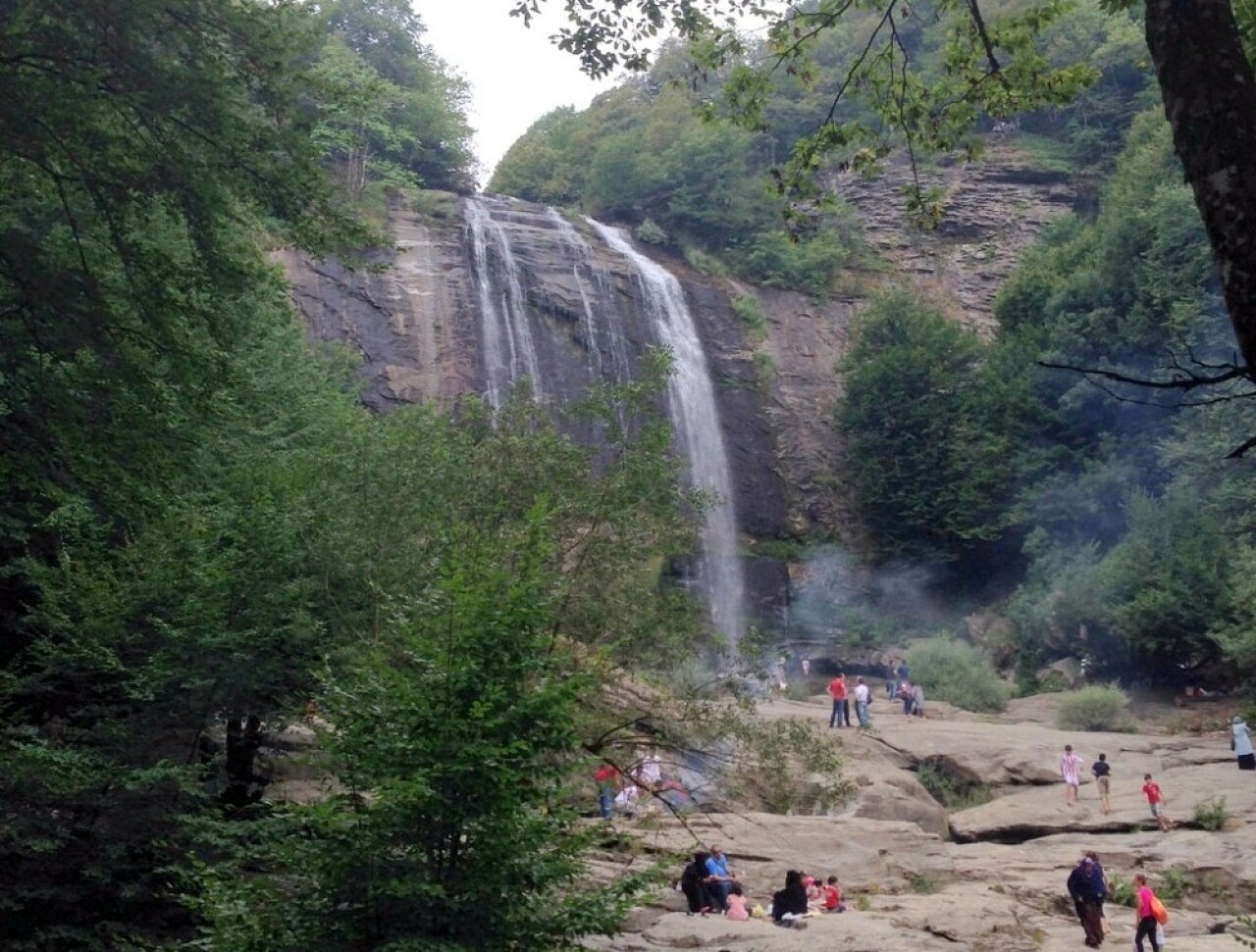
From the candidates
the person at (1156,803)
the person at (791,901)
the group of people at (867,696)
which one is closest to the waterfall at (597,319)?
the group of people at (867,696)

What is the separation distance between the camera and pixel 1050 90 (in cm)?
608

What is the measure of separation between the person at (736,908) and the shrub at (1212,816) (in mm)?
8205

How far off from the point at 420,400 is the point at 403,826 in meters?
25.8

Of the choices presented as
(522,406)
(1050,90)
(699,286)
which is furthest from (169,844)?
(699,286)

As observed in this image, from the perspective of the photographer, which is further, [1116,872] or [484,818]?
[1116,872]

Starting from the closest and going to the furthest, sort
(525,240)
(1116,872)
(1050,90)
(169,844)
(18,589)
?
(1050,90) → (169,844) → (18,589) → (1116,872) → (525,240)

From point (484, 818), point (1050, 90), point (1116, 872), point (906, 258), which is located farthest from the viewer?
point (906, 258)

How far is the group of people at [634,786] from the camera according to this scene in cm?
1165

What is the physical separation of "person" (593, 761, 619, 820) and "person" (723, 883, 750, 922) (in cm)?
164

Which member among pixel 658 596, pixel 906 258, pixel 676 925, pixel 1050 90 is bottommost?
pixel 676 925

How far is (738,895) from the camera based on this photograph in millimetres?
12539

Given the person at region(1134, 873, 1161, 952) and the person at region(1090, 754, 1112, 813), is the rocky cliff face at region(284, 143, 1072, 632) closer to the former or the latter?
the person at region(1090, 754, 1112, 813)

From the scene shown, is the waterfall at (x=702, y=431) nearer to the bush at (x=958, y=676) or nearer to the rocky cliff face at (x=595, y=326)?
the rocky cliff face at (x=595, y=326)

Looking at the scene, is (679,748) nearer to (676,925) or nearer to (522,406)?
(676,925)
